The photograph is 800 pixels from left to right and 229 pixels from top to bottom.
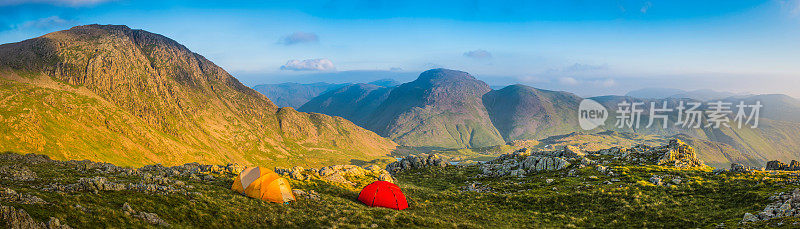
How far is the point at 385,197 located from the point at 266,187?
1408cm

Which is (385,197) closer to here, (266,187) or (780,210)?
(266,187)

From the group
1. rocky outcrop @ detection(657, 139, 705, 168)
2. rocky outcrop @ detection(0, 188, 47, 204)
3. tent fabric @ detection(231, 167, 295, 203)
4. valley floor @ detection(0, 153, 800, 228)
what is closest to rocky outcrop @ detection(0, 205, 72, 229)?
valley floor @ detection(0, 153, 800, 228)

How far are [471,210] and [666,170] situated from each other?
121ft

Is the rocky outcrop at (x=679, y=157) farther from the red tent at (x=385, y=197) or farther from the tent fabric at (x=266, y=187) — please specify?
the tent fabric at (x=266, y=187)

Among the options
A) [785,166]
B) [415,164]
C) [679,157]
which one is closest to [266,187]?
[415,164]

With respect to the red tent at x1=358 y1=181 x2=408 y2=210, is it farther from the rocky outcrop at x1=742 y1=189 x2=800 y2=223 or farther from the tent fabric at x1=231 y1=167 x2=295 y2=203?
the rocky outcrop at x1=742 y1=189 x2=800 y2=223

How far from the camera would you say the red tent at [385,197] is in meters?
40.5

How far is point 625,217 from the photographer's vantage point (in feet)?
117

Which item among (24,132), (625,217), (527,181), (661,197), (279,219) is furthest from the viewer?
(24,132)

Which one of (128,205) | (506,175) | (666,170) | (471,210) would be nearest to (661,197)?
(666,170)

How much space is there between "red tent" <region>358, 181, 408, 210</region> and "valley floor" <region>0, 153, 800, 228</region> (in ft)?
5.44

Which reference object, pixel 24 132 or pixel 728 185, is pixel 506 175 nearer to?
pixel 728 185

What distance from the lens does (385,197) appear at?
134 feet

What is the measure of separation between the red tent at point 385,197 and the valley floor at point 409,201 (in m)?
1.66
